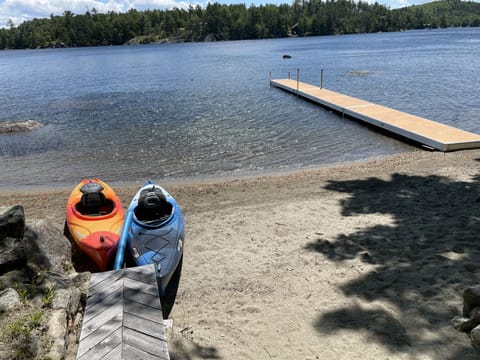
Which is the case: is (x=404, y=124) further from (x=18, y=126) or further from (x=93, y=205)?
(x=18, y=126)

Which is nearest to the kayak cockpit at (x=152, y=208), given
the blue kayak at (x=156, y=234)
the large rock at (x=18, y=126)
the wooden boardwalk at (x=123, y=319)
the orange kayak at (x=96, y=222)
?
the blue kayak at (x=156, y=234)

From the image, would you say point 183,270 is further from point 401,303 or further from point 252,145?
point 252,145

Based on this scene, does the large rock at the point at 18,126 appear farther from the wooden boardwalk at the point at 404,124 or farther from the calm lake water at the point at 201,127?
the wooden boardwalk at the point at 404,124

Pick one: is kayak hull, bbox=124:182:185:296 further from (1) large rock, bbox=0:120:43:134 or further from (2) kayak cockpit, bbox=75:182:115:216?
(1) large rock, bbox=0:120:43:134

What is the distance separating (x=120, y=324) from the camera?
3.08 meters

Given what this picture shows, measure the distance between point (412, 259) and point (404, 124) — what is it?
10479 mm

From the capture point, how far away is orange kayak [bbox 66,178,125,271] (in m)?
5.90

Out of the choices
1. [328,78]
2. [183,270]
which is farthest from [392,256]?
[328,78]

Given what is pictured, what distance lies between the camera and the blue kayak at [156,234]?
536 cm

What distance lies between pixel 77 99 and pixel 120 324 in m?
26.4

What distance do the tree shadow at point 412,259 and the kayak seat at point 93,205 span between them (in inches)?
141

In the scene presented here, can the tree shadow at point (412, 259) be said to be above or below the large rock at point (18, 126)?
above

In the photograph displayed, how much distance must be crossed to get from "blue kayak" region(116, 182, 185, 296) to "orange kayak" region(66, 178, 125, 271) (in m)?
0.29

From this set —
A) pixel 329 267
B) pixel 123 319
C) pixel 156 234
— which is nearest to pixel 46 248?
pixel 156 234
